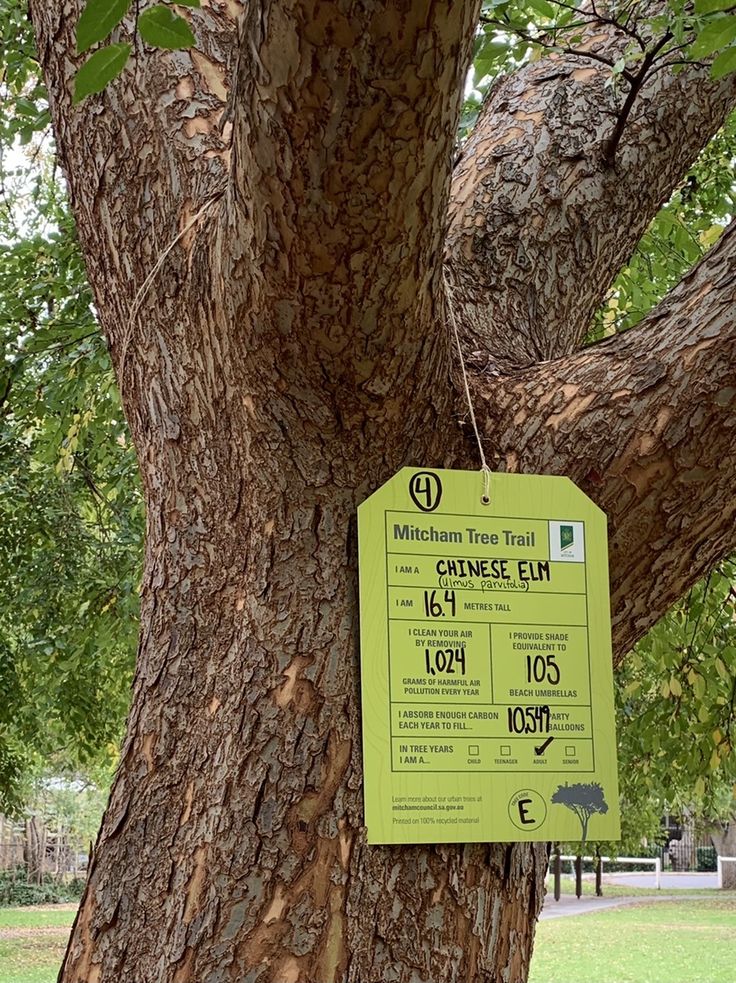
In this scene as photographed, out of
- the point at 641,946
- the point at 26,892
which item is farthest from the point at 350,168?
the point at 26,892

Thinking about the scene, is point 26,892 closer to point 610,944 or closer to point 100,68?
point 610,944

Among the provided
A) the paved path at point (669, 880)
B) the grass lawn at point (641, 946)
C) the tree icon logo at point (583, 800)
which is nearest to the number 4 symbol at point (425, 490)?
the tree icon logo at point (583, 800)

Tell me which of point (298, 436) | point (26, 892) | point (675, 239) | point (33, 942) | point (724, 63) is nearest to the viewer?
point (724, 63)

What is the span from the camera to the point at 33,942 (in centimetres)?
1441

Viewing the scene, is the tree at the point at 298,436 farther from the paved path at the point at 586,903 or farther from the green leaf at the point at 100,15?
the paved path at the point at 586,903

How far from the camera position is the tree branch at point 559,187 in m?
2.11

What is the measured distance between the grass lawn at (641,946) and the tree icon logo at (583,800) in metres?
10.4

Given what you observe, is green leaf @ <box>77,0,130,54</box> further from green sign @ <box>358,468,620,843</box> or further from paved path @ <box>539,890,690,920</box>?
Result: paved path @ <box>539,890,690,920</box>

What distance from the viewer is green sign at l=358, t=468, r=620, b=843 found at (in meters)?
1.34

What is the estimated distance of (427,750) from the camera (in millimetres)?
1350

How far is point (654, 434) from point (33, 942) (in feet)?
49.7

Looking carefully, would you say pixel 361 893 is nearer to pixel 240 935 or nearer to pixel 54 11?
pixel 240 935

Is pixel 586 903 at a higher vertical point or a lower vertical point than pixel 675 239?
lower

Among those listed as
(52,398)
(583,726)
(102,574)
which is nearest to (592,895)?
(102,574)
